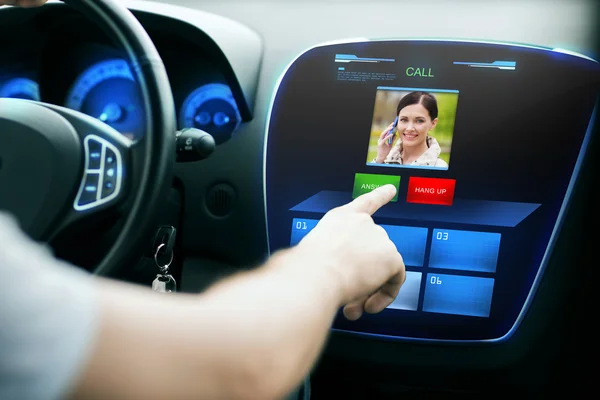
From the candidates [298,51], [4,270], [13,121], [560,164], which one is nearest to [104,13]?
[13,121]

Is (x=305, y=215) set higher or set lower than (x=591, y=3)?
lower

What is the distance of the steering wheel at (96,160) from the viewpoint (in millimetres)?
646

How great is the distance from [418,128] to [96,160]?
449mm

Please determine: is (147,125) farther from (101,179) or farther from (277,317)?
(277,317)

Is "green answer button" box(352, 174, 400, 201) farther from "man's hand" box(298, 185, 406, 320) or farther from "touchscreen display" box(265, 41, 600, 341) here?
"man's hand" box(298, 185, 406, 320)

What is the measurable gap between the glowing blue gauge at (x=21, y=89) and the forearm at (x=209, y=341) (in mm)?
792

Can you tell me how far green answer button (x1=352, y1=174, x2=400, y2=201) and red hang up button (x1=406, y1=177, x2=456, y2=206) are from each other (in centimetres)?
2

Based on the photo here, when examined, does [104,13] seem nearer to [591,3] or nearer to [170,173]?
[170,173]

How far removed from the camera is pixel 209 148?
768 mm

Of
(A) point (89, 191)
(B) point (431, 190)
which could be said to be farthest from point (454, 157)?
(A) point (89, 191)

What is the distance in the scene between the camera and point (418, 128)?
0.88 m

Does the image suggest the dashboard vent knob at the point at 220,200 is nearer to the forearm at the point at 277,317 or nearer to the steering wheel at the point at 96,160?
the steering wheel at the point at 96,160

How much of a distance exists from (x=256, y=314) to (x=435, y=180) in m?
0.59

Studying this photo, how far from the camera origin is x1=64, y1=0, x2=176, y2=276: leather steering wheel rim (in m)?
Answer: 0.63
